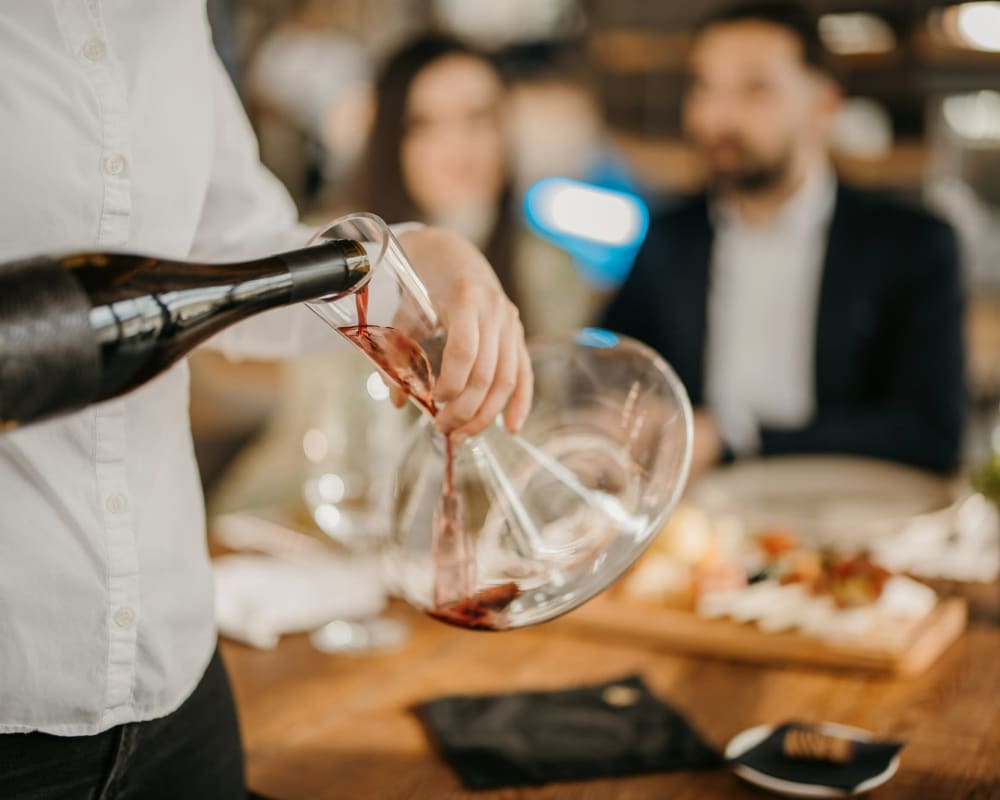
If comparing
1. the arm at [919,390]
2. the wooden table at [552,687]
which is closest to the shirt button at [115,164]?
the wooden table at [552,687]

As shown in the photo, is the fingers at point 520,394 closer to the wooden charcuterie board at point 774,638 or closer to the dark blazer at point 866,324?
the wooden charcuterie board at point 774,638

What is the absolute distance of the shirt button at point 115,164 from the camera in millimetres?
758

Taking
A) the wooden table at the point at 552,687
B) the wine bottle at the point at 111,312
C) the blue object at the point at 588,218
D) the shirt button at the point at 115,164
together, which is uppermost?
the shirt button at the point at 115,164

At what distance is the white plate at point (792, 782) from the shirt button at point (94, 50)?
737mm

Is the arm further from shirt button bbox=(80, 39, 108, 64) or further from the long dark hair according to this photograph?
shirt button bbox=(80, 39, 108, 64)

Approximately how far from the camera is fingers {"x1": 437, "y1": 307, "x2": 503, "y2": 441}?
729 millimetres

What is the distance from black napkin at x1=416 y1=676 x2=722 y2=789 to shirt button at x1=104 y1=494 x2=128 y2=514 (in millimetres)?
396

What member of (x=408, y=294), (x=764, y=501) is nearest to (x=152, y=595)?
(x=408, y=294)

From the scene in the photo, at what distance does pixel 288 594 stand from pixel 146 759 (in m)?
0.59

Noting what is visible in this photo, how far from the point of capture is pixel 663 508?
839 millimetres

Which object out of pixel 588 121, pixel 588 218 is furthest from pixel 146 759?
pixel 588 121

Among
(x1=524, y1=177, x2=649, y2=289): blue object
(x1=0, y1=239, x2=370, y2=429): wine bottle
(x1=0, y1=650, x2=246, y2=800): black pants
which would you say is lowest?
(x1=524, y1=177, x2=649, y2=289): blue object

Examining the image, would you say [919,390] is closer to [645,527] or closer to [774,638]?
[774,638]

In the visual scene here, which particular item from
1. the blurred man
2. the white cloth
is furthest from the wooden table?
the white cloth
